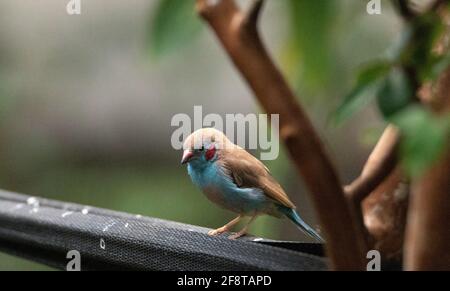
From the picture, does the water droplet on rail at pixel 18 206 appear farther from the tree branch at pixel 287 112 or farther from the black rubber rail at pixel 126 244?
the tree branch at pixel 287 112

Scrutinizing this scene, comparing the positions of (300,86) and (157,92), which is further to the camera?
(157,92)

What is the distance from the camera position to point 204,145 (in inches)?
44.8

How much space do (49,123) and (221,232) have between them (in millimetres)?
2284

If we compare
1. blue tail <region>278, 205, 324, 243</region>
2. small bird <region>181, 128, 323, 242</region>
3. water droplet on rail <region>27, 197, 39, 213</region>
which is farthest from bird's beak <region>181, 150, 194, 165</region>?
water droplet on rail <region>27, 197, 39, 213</region>

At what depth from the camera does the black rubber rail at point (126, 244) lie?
897 millimetres

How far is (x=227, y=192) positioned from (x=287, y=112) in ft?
1.80

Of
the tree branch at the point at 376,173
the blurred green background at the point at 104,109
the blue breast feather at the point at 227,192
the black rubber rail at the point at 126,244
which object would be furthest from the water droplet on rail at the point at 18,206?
the blurred green background at the point at 104,109

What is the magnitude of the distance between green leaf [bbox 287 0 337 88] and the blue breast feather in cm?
50

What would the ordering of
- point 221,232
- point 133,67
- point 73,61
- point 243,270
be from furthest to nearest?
point 133,67 < point 73,61 < point 221,232 < point 243,270

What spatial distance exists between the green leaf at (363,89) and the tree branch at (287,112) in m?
0.04

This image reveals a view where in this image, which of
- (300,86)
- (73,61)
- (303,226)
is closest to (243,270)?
(300,86)

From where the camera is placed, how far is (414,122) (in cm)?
53

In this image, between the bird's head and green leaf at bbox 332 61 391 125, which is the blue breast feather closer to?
the bird's head

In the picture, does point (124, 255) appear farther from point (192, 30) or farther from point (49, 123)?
point (49, 123)
